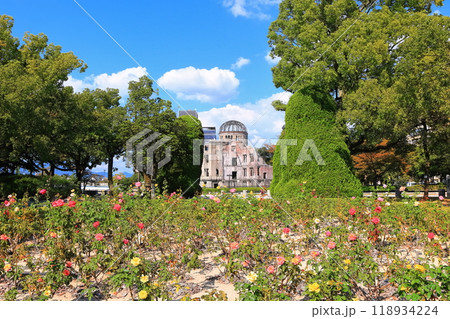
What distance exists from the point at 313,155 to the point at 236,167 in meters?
25.3

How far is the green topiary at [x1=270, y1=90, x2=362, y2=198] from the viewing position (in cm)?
1358

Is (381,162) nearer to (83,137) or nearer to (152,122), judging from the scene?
(152,122)

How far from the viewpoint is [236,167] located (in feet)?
129

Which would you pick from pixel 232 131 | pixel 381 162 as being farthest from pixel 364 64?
pixel 232 131

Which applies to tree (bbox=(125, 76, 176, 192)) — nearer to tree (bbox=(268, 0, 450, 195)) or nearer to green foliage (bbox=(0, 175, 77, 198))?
green foliage (bbox=(0, 175, 77, 198))

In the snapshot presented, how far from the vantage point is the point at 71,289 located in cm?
458

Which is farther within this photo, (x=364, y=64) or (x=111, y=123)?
(x=111, y=123)

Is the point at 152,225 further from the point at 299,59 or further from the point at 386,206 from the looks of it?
the point at 299,59

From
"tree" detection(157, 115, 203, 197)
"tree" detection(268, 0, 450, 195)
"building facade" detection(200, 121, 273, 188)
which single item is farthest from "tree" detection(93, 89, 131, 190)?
"tree" detection(268, 0, 450, 195)

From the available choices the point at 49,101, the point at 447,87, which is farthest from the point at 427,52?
the point at 49,101

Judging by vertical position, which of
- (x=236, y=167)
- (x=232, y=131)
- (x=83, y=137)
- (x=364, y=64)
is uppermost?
(x=232, y=131)

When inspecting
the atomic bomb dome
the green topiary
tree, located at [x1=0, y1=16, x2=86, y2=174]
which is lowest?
the green topiary

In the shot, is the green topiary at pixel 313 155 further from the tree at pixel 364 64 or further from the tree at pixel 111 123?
the tree at pixel 111 123

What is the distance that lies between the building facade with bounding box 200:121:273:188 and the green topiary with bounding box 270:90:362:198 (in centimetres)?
1525
